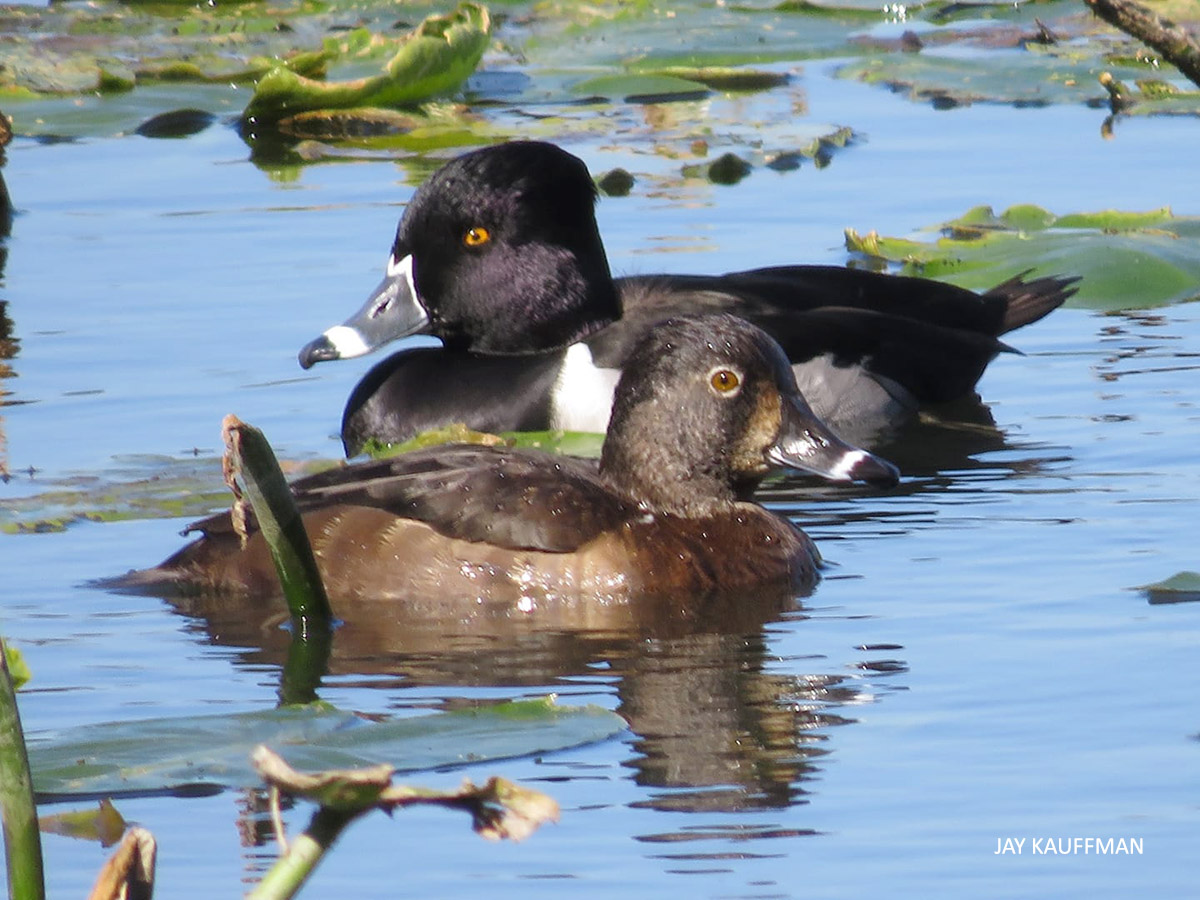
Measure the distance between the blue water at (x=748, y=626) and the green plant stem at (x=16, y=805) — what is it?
1600mm

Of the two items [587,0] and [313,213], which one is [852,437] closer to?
[313,213]

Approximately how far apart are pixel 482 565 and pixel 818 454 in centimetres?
107

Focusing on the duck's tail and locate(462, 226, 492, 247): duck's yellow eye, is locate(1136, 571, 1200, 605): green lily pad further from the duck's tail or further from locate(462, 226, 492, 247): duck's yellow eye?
locate(462, 226, 492, 247): duck's yellow eye

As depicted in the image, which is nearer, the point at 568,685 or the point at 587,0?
the point at 568,685

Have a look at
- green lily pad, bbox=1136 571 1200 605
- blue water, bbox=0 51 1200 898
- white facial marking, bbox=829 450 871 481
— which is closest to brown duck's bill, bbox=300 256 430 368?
blue water, bbox=0 51 1200 898

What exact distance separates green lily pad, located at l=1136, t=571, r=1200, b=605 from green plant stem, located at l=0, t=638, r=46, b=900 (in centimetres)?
407

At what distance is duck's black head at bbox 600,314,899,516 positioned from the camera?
7141mm

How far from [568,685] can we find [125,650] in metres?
1.18

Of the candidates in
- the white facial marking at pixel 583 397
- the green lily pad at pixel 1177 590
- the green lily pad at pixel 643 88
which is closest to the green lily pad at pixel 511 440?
the white facial marking at pixel 583 397

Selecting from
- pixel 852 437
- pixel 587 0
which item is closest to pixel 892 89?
pixel 587 0

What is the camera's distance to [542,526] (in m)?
6.79

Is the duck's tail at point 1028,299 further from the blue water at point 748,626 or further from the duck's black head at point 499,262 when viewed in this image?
the duck's black head at point 499,262

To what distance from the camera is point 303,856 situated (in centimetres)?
275

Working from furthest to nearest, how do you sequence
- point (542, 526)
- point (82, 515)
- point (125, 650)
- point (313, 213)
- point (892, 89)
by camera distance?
point (892, 89), point (313, 213), point (82, 515), point (542, 526), point (125, 650)
